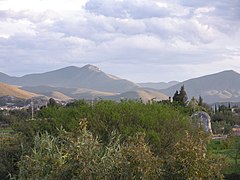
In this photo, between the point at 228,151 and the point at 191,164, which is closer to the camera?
the point at 191,164

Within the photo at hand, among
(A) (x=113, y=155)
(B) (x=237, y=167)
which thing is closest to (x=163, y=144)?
(B) (x=237, y=167)

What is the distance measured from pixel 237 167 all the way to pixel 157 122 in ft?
17.6

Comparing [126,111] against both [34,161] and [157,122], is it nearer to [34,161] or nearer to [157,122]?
[157,122]

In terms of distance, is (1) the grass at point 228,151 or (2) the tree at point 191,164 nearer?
(2) the tree at point 191,164

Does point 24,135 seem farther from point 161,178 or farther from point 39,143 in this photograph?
point 161,178

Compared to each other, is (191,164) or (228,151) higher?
(191,164)

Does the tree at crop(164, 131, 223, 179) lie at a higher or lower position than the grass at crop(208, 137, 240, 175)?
higher

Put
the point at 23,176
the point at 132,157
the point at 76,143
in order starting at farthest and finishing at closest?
the point at 23,176, the point at 76,143, the point at 132,157

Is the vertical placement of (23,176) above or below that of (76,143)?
below

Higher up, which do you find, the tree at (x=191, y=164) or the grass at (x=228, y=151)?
the tree at (x=191, y=164)

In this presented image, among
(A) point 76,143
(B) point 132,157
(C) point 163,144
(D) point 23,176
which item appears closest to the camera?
(B) point 132,157

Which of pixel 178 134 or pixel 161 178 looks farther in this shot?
pixel 178 134

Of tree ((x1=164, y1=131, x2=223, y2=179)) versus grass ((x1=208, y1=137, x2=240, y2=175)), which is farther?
grass ((x1=208, y1=137, x2=240, y2=175))

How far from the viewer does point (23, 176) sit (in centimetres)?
1527
